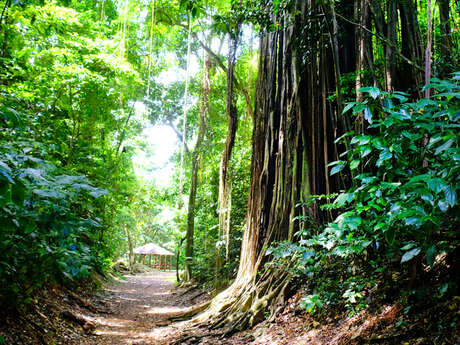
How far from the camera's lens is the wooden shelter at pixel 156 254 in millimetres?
20953

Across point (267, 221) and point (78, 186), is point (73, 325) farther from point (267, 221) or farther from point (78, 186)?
point (78, 186)

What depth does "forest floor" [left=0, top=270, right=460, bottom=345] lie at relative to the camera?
231 cm

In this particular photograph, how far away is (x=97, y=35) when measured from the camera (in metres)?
7.68

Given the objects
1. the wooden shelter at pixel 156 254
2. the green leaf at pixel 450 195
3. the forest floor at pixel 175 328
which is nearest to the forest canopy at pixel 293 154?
the green leaf at pixel 450 195

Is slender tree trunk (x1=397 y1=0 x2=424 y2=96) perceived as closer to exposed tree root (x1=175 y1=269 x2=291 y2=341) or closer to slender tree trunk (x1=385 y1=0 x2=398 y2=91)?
slender tree trunk (x1=385 y1=0 x2=398 y2=91)

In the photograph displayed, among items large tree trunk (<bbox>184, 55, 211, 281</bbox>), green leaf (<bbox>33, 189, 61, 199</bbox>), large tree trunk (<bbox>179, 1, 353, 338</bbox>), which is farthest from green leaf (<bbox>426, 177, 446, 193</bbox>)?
large tree trunk (<bbox>184, 55, 211, 281</bbox>)

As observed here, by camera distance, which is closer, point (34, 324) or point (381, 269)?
point (381, 269)

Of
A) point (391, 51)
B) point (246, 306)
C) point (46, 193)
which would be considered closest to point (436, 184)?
point (46, 193)

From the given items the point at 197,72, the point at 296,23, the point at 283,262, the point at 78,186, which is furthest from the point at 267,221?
the point at 197,72

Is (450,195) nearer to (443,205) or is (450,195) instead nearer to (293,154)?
(443,205)

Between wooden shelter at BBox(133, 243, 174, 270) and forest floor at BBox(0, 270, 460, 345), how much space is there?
14.9 meters

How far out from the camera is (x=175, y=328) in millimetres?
4742

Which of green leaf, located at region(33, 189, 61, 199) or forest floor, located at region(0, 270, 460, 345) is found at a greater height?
green leaf, located at region(33, 189, 61, 199)

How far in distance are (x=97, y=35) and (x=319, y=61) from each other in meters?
5.51
